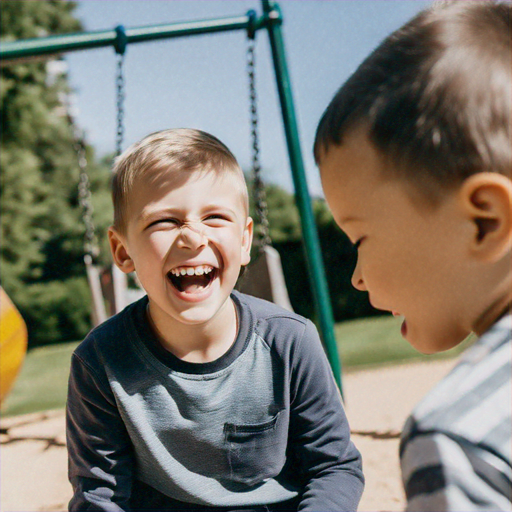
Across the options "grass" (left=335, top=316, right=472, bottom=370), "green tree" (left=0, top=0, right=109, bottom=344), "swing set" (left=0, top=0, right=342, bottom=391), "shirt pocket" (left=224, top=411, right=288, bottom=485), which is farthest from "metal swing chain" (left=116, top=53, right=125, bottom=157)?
"green tree" (left=0, top=0, right=109, bottom=344)

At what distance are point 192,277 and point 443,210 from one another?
773mm

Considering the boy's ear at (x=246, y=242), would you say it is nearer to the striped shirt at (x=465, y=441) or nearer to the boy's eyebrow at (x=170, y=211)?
the boy's eyebrow at (x=170, y=211)

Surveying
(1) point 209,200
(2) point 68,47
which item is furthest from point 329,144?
(2) point 68,47

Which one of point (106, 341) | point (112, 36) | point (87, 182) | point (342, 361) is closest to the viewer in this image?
point (106, 341)

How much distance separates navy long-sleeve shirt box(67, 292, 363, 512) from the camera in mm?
1369

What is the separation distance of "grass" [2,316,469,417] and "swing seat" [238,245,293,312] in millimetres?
3328

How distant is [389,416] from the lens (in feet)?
11.6

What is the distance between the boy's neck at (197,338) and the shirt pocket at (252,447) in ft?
0.54

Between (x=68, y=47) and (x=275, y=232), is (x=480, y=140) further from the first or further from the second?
(x=275, y=232)

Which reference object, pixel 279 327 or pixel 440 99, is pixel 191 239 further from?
pixel 440 99

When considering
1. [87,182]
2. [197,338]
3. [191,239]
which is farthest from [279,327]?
[87,182]

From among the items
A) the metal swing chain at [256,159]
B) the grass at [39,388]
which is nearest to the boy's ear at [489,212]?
the metal swing chain at [256,159]

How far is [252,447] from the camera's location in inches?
54.7

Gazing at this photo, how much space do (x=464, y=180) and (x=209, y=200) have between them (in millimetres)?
761
